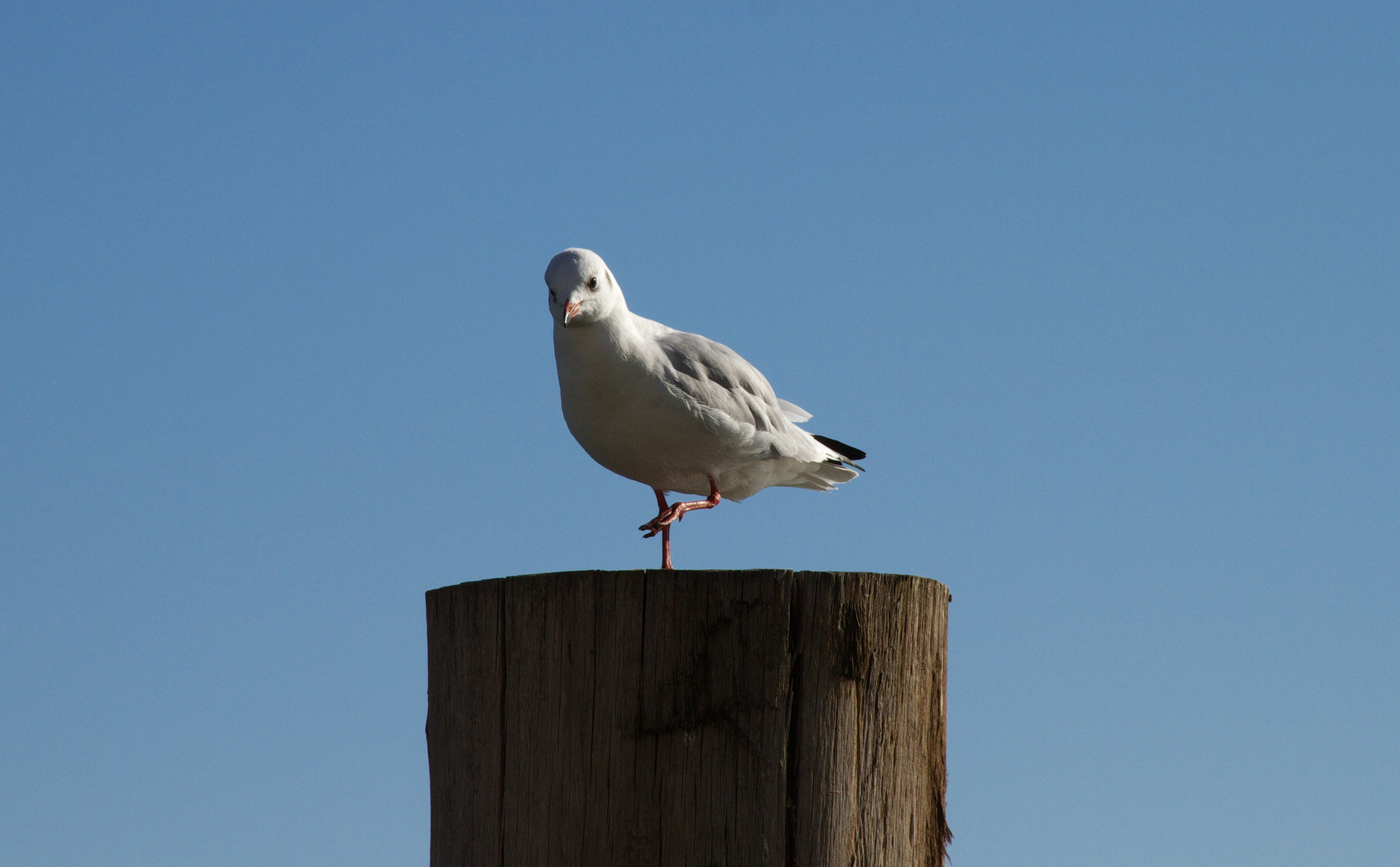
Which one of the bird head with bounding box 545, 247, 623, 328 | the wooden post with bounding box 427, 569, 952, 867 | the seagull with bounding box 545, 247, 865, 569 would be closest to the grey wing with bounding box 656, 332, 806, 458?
the seagull with bounding box 545, 247, 865, 569

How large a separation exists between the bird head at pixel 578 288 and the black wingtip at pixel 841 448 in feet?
6.92

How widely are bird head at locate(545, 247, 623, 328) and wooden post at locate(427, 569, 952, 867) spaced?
251cm

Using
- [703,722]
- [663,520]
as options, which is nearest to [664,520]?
[663,520]

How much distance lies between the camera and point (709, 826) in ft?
10.6

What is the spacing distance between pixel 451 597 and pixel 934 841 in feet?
4.83

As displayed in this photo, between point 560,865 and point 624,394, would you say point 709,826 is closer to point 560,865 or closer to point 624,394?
point 560,865

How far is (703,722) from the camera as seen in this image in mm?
3262

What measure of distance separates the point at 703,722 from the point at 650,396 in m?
2.92

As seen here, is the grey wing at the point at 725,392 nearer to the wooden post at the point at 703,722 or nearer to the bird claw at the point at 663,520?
the bird claw at the point at 663,520

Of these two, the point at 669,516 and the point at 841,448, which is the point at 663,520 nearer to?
the point at 669,516

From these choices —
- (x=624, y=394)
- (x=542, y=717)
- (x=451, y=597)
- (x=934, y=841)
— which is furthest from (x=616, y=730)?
(x=624, y=394)

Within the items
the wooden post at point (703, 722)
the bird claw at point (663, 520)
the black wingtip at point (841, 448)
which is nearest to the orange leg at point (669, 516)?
the bird claw at point (663, 520)

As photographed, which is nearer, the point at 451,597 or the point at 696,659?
the point at 696,659

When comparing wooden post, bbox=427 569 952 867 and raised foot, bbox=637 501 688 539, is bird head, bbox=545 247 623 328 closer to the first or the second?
raised foot, bbox=637 501 688 539
